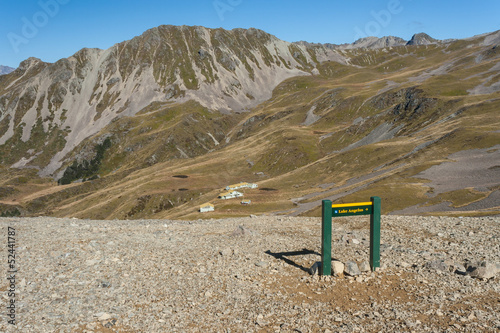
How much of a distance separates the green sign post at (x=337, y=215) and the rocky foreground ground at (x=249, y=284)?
2.67 feet

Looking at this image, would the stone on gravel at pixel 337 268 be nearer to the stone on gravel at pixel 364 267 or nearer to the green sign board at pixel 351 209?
the stone on gravel at pixel 364 267

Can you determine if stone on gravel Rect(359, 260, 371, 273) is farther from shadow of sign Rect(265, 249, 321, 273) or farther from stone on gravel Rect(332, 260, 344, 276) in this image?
shadow of sign Rect(265, 249, 321, 273)

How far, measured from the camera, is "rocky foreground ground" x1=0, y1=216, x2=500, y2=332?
562 inches

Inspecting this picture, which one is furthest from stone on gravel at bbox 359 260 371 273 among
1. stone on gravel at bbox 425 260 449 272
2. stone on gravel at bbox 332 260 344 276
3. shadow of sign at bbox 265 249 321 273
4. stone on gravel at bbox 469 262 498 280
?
stone on gravel at bbox 469 262 498 280

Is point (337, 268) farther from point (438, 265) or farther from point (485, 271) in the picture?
point (485, 271)

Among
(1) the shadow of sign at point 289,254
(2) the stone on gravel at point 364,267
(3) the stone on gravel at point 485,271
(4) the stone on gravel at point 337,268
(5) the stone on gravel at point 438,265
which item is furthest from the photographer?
(1) the shadow of sign at point 289,254

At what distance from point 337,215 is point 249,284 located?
20.5ft

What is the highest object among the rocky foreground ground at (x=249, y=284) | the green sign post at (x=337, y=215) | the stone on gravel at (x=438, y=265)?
the green sign post at (x=337, y=215)

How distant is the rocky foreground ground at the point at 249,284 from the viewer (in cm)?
1428

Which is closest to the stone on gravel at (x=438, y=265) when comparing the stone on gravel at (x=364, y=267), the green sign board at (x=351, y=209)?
the stone on gravel at (x=364, y=267)

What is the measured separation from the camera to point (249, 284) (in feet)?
59.7

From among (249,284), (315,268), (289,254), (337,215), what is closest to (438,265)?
(337,215)

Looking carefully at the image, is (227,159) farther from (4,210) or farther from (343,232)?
(343,232)

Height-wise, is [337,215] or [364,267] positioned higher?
[337,215]
